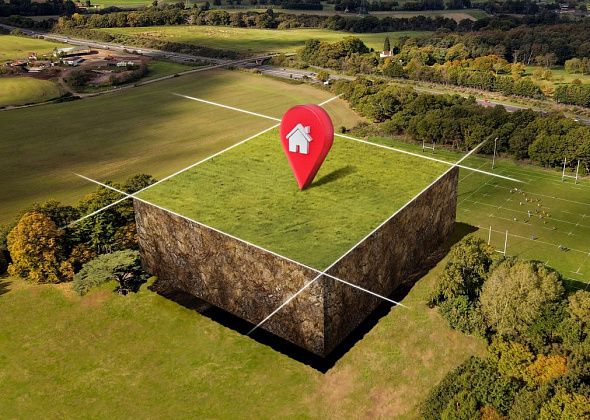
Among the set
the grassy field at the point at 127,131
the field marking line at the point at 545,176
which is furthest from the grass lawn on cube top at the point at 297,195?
the field marking line at the point at 545,176

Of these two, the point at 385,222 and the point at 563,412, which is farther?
the point at 385,222

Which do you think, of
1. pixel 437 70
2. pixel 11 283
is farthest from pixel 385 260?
pixel 437 70

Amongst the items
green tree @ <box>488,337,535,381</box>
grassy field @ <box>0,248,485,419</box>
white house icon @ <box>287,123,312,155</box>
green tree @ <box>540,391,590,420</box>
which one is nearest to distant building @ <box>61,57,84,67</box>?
grassy field @ <box>0,248,485,419</box>

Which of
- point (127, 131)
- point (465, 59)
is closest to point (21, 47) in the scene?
point (127, 131)

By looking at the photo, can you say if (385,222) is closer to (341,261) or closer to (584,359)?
(341,261)

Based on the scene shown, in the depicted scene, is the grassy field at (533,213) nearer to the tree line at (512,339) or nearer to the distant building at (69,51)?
the tree line at (512,339)

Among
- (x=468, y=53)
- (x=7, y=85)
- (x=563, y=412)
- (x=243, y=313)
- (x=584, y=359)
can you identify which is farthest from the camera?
(x=468, y=53)

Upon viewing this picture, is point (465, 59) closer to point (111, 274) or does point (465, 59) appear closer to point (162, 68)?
point (162, 68)

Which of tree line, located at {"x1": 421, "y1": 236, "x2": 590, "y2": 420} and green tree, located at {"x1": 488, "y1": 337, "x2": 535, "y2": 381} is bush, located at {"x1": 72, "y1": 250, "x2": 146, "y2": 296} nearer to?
tree line, located at {"x1": 421, "y1": 236, "x2": 590, "y2": 420}
